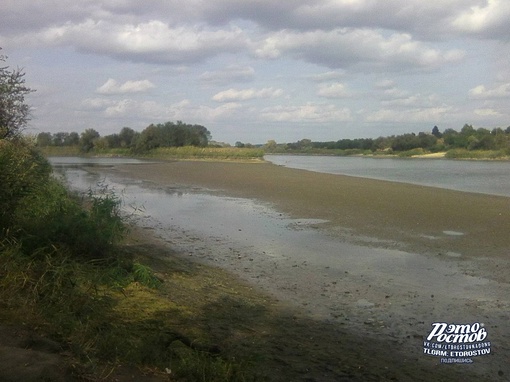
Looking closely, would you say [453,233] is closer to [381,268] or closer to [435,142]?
[381,268]

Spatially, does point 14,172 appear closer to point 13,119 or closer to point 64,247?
point 64,247

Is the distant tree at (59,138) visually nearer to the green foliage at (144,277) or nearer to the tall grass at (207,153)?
the tall grass at (207,153)

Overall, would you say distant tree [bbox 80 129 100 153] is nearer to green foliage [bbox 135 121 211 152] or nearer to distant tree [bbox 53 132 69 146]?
distant tree [bbox 53 132 69 146]

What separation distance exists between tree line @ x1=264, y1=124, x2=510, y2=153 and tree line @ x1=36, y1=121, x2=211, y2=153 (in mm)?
35183

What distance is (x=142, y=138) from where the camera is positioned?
94.9 m

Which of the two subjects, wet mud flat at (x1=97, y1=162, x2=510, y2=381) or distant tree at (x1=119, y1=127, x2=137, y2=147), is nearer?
wet mud flat at (x1=97, y1=162, x2=510, y2=381)

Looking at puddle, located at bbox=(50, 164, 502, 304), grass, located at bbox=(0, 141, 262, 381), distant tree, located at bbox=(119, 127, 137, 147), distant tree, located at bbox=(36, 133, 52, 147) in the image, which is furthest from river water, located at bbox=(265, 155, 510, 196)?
distant tree, located at bbox=(119, 127, 137, 147)

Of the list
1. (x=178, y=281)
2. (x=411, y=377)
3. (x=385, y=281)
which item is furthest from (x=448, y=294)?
(x=178, y=281)

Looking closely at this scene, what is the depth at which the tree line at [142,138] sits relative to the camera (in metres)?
91.0

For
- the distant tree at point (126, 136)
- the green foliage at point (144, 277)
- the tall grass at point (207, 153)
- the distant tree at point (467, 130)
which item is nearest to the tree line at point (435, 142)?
the distant tree at point (467, 130)

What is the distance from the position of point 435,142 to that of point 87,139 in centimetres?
6766

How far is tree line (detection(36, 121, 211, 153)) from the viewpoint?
299ft

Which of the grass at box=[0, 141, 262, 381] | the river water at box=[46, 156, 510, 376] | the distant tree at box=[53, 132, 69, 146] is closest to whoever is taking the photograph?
the grass at box=[0, 141, 262, 381]

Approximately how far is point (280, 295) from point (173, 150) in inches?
3087
